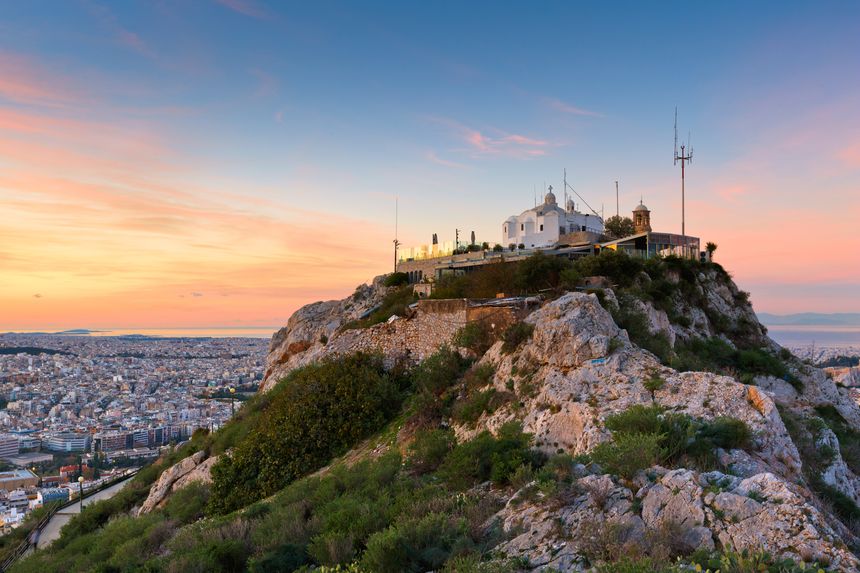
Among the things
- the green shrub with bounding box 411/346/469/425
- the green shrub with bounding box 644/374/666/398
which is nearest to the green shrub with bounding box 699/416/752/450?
the green shrub with bounding box 644/374/666/398

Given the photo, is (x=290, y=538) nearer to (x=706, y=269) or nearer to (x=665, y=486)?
(x=665, y=486)

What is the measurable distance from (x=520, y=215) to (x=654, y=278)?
13.5m

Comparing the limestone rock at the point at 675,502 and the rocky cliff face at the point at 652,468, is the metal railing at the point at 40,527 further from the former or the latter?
the limestone rock at the point at 675,502

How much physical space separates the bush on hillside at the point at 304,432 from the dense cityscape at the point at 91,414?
538 inches

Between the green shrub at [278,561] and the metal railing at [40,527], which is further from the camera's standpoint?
the metal railing at [40,527]

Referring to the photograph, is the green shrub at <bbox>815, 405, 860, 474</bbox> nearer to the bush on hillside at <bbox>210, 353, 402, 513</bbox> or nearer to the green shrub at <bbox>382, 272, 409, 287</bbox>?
the bush on hillside at <bbox>210, 353, 402, 513</bbox>

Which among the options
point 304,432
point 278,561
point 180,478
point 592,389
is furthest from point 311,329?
point 278,561

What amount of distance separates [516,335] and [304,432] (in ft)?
19.8

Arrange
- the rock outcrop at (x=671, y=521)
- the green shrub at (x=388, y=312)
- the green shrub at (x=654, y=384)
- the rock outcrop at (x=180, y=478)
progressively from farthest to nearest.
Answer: the green shrub at (x=388, y=312) → the rock outcrop at (x=180, y=478) → the green shrub at (x=654, y=384) → the rock outcrop at (x=671, y=521)

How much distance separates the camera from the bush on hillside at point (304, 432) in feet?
45.4

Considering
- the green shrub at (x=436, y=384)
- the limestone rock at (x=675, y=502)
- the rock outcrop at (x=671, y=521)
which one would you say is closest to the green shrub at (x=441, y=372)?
the green shrub at (x=436, y=384)

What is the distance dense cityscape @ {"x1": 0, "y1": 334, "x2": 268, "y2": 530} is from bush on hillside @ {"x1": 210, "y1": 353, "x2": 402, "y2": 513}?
13.7 meters

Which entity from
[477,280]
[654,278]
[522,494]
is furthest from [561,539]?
[654,278]

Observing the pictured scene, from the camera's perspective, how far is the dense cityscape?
42.6 m
